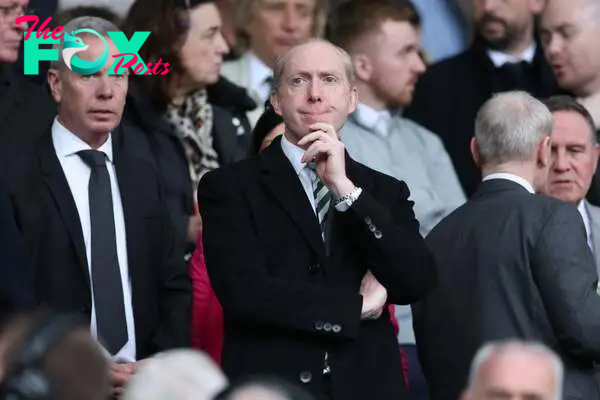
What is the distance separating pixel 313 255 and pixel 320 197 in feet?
0.85

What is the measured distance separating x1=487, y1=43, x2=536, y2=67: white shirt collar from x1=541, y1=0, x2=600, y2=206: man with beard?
1.72 feet

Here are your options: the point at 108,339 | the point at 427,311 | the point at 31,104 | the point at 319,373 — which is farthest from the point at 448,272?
the point at 31,104

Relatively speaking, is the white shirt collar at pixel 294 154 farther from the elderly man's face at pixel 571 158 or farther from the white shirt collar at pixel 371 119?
the white shirt collar at pixel 371 119

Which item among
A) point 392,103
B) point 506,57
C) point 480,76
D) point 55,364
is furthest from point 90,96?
point 55,364

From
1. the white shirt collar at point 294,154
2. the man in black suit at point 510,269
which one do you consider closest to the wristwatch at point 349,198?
the white shirt collar at point 294,154

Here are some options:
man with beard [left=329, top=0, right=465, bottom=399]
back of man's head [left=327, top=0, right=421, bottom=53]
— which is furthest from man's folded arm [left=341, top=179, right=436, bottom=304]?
back of man's head [left=327, top=0, right=421, bottom=53]

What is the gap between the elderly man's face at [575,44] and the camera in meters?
10.1

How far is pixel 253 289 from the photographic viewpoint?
729 centimetres

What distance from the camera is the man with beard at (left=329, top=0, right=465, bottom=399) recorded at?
9.45 meters

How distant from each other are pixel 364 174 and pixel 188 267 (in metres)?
1.28

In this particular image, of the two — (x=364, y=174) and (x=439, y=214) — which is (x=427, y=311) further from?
(x=439, y=214)

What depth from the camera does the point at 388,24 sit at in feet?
32.6

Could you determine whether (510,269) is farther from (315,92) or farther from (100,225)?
(100,225)

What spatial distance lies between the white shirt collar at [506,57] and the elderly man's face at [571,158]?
165 centimetres
